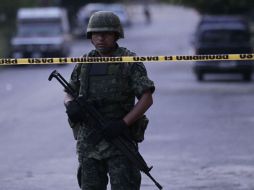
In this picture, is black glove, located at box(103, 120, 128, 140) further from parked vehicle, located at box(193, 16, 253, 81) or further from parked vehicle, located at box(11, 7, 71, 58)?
parked vehicle, located at box(11, 7, 71, 58)

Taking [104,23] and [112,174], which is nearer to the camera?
[112,174]

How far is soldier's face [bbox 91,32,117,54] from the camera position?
21.9 ft

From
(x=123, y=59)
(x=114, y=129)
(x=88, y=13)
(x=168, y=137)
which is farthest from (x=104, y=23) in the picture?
(x=88, y=13)

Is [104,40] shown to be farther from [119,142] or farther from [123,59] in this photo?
[119,142]

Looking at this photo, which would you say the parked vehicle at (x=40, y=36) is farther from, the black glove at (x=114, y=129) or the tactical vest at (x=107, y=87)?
the black glove at (x=114, y=129)

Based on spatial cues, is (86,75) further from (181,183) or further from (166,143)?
(166,143)

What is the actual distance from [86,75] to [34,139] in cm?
835

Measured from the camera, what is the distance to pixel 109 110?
263 inches

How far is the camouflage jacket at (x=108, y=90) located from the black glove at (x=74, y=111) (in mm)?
96

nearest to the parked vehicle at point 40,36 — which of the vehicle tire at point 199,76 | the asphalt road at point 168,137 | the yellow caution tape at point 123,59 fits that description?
the asphalt road at point 168,137

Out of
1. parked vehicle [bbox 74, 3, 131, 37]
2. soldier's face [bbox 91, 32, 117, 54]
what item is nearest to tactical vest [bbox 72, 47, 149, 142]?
soldier's face [bbox 91, 32, 117, 54]

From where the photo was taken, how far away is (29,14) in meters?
40.5

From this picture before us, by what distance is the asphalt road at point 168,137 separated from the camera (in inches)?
428

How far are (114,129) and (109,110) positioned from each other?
22 centimetres
